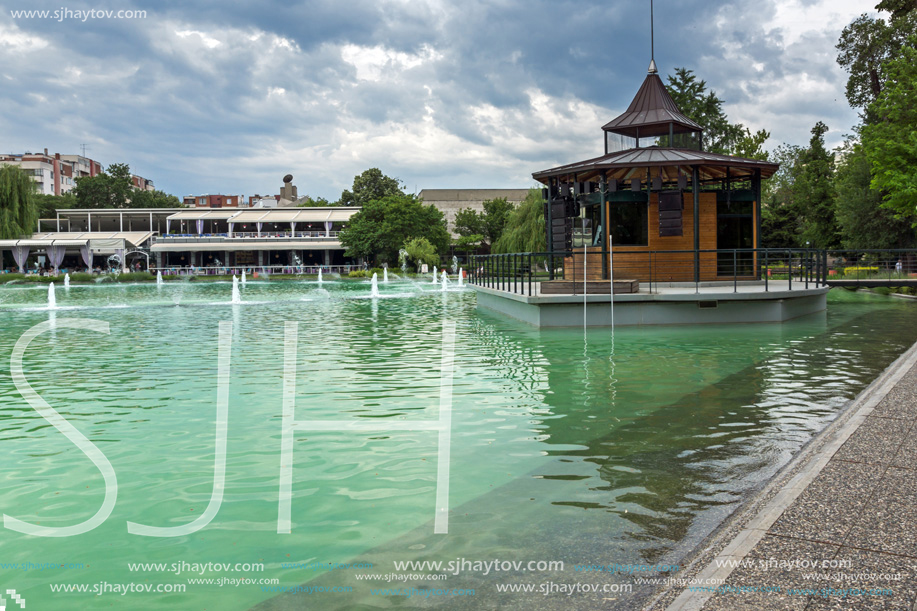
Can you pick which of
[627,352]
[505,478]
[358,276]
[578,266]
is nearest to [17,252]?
[358,276]

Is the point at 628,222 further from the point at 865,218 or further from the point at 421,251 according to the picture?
the point at 421,251

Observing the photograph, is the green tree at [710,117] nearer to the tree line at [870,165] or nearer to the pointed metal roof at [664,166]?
the tree line at [870,165]

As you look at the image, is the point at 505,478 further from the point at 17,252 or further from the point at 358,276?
the point at 17,252

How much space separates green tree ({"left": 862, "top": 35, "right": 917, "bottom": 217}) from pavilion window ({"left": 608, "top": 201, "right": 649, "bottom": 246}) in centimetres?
1682

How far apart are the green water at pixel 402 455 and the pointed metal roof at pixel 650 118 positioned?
44.5 feet

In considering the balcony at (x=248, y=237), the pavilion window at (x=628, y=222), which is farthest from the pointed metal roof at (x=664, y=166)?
the balcony at (x=248, y=237)

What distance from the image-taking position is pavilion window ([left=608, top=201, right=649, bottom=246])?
23.0m

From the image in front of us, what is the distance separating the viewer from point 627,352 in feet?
45.8

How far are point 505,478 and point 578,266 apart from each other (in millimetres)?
17510

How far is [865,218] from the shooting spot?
1706 inches

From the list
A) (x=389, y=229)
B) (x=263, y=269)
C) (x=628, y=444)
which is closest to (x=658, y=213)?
(x=628, y=444)

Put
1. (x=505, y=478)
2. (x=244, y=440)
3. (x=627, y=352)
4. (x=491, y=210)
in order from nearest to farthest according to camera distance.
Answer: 1. (x=505, y=478)
2. (x=244, y=440)
3. (x=627, y=352)
4. (x=491, y=210)

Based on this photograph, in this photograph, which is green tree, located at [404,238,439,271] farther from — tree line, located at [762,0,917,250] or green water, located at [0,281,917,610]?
green water, located at [0,281,917,610]

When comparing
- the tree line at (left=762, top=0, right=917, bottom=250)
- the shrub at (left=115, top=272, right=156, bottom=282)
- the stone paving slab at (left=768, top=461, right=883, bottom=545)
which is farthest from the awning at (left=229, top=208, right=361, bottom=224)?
the stone paving slab at (left=768, top=461, right=883, bottom=545)
